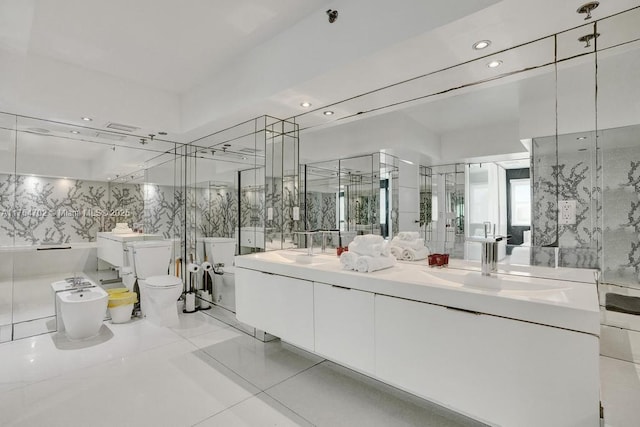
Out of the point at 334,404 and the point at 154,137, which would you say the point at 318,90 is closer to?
the point at 334,404

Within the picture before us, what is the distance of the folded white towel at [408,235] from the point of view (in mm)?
2292

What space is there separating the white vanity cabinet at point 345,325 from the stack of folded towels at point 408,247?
0.57 metres

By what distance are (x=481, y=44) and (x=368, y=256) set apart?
4.70 feet

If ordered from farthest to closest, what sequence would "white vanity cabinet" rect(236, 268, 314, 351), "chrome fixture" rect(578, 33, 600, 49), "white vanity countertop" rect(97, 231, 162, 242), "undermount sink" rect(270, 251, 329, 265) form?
1. "white vanity countertop" rect(97, 231, 162, 242)
2. "undermount sink" rect(270, 251, 329, 265)
3. "white vanity cabinet" rect(236, 268, 314, 351)
4. "chrome fixture" rect(578, 33, 600, 49)

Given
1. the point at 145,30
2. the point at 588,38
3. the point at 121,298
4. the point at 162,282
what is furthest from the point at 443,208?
the point at 121,298

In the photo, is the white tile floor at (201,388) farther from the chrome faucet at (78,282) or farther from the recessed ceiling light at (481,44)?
the recessed ceiling light at (481,44)

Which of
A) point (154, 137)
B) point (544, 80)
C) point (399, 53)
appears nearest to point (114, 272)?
point (154, 137)

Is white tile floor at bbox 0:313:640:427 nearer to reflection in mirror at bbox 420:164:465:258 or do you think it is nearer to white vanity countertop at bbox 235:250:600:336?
white vanity countertop at bbox 235:250:600:336

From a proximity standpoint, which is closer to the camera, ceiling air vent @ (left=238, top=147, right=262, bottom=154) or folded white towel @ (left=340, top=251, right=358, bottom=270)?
folded white towel @ (left=340, top=251, right=358, bottom=270)

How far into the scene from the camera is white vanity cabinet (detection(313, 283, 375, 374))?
1884mm

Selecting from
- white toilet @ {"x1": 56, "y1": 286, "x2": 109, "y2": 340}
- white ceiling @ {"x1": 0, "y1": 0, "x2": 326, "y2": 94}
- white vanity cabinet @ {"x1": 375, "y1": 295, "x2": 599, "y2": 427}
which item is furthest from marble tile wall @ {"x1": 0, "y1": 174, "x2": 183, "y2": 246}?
white vanity cabinet @ {"x1": 375, "y1": 295, "x2": 599, "y2": 427}

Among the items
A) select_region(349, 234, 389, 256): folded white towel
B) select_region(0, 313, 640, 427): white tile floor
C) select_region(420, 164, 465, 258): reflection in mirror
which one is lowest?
select_region(0, 313, 640, 427): white tile floor

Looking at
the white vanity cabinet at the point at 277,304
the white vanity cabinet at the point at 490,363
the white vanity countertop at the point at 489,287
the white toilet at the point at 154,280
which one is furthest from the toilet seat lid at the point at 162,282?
the white vanity cabinet at the point at 490,363

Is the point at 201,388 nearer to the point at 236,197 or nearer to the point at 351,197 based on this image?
the point at 351,197
